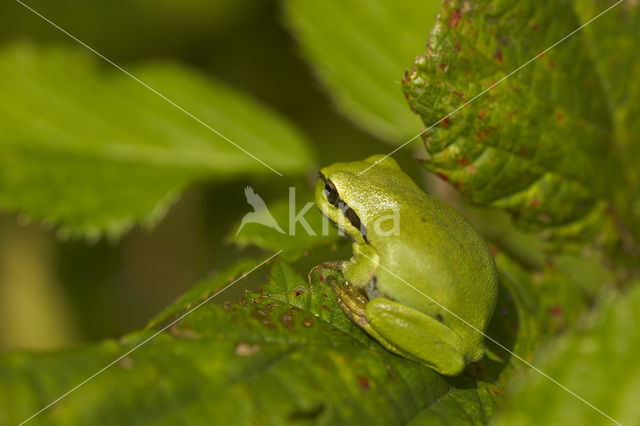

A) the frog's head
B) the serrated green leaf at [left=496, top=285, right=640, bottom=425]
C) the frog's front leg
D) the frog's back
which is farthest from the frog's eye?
the serrated green leaf at [left=496, top=285, right=640, bottom=425]

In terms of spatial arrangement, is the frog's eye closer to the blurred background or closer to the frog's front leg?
the frog's front leg

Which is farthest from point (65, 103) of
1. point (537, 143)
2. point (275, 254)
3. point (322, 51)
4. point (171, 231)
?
point (537, 143)

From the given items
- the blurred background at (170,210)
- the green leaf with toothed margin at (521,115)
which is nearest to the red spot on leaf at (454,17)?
the green leaf with toothed margin at (521,115)

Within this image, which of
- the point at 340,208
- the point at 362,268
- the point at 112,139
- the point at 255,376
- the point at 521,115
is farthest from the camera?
the point at 112,139

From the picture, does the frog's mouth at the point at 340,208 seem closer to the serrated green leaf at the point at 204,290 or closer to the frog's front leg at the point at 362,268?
the frog's front leg at the point at 362,268

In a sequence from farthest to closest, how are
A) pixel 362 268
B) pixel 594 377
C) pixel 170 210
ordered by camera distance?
pixel 170 210 → pixel 362 268 → pixel 594 377

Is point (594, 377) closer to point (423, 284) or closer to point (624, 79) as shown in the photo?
point (423, 284)

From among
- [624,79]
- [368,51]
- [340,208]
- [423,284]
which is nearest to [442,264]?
[423,284]

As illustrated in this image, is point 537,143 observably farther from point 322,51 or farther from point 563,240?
point 322,51
